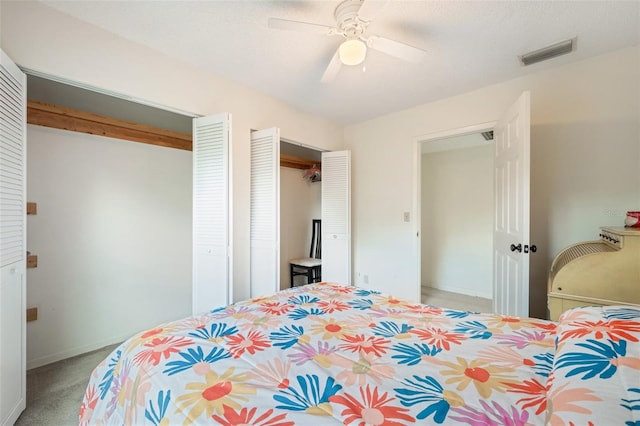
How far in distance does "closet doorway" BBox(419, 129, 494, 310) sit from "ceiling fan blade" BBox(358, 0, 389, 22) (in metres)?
2.64

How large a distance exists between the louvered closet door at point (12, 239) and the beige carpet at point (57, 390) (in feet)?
0.33

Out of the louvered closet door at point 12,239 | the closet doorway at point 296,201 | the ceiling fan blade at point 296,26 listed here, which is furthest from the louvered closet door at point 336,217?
the louvered closet door at point 12,239

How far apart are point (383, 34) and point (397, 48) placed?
335 millimetres

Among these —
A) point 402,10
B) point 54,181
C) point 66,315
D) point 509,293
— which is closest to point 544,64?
point 402,10

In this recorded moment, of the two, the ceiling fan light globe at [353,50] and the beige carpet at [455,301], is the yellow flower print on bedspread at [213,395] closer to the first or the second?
the ceiling fan light globe at [353,50]

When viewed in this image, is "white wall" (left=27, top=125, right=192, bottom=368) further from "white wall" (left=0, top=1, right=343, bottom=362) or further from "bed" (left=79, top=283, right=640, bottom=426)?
"bed" (left=79, top=283, right=640, bottom=426)

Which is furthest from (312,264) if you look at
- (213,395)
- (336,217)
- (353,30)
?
(213,395)

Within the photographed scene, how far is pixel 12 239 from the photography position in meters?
1.51

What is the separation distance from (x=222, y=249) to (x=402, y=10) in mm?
2173

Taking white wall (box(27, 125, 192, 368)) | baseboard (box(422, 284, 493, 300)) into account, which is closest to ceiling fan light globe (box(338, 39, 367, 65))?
white wall (box(27, 125, 192, 368))

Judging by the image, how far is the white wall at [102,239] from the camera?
88.7 inches

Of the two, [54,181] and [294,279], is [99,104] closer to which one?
[54,181]

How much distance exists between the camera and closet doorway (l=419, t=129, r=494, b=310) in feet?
12.9

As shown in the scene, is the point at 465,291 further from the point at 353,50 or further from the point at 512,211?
the point at 353,50
